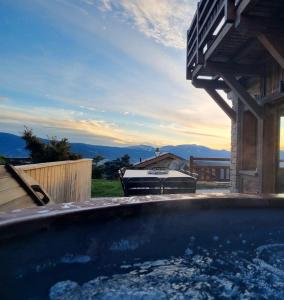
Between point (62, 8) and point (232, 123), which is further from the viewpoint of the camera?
point (232, 123)

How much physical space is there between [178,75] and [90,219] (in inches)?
243

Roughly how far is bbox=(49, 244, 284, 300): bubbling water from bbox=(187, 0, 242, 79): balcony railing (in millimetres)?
2637

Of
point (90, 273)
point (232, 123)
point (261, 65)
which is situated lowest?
point (90, 273)

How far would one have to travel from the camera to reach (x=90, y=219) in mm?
1615

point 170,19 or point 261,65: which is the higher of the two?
point 170,19

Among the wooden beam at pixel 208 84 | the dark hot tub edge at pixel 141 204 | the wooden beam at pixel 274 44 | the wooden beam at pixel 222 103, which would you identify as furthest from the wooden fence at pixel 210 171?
the dark hot tub edge at pixel 141 204

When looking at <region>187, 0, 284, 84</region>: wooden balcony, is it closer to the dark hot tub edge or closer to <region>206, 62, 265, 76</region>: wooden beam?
<region>206, 62, 265, 76</region>: wooden beam

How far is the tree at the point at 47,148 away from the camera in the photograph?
29.2 ft

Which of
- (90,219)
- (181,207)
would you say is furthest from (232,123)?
(90,219)

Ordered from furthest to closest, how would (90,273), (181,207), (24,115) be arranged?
Answer: (24,115), (181,207), (90,273)

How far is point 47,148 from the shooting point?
9039mm

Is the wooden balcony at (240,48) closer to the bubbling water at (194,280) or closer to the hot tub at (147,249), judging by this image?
the hot tub at (147,249)

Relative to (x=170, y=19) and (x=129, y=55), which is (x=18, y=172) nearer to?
(x=170, y=19)

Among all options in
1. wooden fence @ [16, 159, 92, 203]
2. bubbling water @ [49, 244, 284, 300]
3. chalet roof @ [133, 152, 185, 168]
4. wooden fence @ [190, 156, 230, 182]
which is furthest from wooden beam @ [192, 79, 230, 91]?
chalet roof @ [133, 152, 185, 168]
